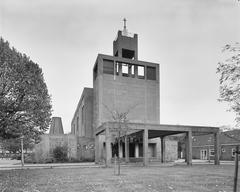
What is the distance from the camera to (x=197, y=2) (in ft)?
33.4

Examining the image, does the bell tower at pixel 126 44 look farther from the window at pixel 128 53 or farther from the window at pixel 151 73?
the window at pixel 151 73

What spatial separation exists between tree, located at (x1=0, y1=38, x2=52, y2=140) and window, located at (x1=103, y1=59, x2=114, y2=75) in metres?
28.1

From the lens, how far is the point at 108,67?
4838cm

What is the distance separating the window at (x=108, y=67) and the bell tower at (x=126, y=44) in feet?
11.6

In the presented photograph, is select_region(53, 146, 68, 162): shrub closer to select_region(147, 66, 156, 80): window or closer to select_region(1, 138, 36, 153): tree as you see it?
select_region(1, 138, 36, 153): tree

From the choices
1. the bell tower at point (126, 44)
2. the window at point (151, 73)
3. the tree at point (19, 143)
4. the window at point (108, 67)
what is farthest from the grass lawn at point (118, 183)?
the bell tower at point (126, 44)

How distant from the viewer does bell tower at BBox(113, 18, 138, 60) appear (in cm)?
5184

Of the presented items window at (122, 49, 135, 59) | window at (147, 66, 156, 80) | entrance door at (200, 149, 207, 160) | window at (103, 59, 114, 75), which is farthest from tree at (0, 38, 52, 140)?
entrance door at (200, 149, 207, 160)

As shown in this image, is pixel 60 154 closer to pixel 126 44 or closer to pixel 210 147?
pixel 126 44

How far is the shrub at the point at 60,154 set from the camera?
137 ft

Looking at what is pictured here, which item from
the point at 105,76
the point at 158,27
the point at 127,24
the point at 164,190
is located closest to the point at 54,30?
the point at 158,27

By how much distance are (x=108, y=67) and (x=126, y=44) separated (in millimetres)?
7594

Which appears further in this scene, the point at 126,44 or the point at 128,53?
the point at 128,53

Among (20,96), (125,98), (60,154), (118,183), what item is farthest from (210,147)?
(118,183)
